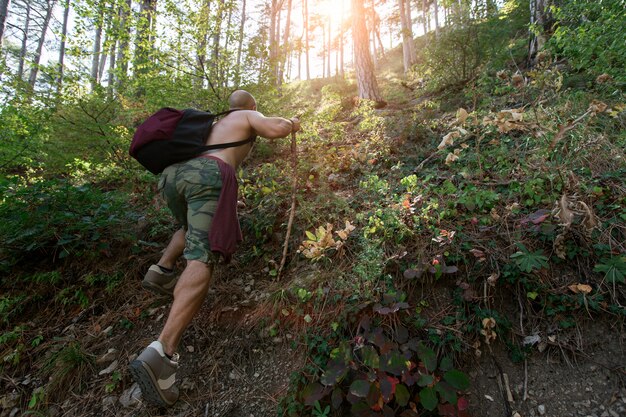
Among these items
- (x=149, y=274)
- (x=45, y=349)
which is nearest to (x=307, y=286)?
(x=149, y=274)

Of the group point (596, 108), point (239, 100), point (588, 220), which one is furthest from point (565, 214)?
point (239, 100)

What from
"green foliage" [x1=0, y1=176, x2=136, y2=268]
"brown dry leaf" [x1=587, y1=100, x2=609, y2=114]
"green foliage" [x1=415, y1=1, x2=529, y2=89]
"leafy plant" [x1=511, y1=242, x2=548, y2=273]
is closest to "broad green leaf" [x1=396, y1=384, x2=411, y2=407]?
"leafy plant" [x1=511, y1=242, x2=548, y2=273]

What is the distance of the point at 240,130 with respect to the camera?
242 centimetres

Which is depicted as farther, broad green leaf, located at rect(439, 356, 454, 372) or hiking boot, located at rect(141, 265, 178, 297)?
hiking boot, located at rect(141, 265, 178, 297)

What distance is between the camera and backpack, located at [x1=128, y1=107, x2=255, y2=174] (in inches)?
88.8

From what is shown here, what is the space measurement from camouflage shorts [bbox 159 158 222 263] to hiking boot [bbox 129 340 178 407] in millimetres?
632

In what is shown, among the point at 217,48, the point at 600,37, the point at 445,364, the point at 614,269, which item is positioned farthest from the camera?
the point at 217,48

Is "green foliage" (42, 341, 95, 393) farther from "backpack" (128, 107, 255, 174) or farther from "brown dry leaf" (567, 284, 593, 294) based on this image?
"brown dry leaf" (567, 284, 593, 294)

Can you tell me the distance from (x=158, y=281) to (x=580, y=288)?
10.3 feet

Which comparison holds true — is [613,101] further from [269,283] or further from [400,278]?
[269,283]

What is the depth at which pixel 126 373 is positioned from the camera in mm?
2172

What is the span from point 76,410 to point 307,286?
1815 mm

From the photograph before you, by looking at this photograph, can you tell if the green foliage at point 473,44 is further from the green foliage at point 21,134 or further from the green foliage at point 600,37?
the green foliage at point 21,134

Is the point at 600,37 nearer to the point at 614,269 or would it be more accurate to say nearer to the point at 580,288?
the point at 614,269
